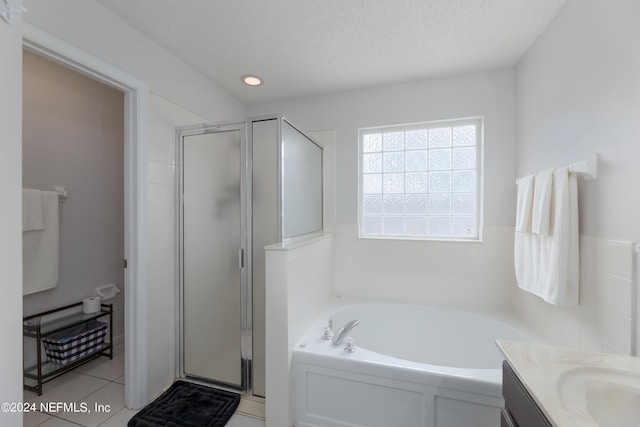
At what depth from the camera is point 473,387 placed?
127 centimetres

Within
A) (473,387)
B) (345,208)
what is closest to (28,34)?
(345,208)

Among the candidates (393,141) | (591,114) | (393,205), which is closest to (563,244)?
(591,114)

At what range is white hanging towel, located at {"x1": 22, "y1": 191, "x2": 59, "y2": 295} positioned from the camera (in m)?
1.98

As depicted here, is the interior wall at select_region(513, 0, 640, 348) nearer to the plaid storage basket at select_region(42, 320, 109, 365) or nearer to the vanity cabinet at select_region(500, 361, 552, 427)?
the vanity cabinet at select_region(500, 361, 552, 427)

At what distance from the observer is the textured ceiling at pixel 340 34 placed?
1.48 metres

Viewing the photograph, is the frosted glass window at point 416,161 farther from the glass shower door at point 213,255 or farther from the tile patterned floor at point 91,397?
the tile patterned floor at point 91,397

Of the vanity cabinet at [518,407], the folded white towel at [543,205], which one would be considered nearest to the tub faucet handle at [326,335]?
the vanity cabinet at [518,407]

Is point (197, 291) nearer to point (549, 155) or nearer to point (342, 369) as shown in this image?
point (342, 369)

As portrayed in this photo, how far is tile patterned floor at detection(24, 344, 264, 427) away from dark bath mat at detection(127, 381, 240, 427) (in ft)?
0.27

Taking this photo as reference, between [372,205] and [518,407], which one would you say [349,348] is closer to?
[518,407]

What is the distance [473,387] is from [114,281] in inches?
123

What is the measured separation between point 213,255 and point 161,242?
36 cm

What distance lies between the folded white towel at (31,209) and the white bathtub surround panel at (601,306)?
11.6ft

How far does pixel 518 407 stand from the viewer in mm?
795
